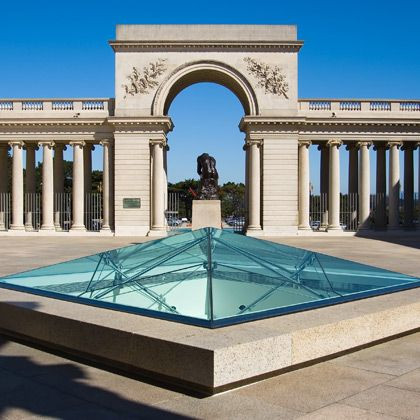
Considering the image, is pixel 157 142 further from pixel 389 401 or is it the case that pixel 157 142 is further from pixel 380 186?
pixel 389 401

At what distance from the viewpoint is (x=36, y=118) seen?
159ft

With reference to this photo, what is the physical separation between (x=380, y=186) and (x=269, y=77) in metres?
14.7

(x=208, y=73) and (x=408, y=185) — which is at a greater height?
(x=208, y=73)

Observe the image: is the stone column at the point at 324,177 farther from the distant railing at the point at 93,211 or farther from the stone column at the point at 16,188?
the stone column at the point at 16,188

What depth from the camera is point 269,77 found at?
4750 centimetres

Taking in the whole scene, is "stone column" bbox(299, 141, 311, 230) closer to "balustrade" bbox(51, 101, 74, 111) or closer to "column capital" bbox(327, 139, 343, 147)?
"column capital" bbox(327, 139, 343, 147)

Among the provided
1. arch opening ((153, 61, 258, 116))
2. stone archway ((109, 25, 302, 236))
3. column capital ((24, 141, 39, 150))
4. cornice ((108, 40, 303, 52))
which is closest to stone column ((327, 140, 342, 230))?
stone archway ((109, 25, 302, 236))

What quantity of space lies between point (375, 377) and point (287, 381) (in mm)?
1184

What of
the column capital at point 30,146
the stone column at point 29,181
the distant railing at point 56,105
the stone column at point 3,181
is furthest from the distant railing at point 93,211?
the distant railing at point 56,105

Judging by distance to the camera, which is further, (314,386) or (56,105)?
(56,105)

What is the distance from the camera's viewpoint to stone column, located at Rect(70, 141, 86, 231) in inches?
1919

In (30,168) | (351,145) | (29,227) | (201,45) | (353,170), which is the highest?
(201,45)

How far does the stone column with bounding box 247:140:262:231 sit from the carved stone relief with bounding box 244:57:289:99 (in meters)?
4.58

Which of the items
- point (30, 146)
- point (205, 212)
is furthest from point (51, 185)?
point (205, 212)
